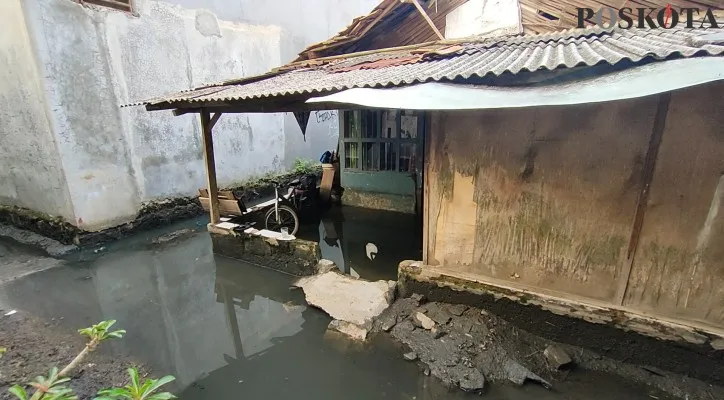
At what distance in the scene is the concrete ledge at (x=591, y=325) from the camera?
10.4ft

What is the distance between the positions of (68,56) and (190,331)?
6.02 m

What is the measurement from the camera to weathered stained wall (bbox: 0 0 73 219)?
608 centimetres

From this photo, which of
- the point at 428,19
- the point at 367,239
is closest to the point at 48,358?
the point at 367,239

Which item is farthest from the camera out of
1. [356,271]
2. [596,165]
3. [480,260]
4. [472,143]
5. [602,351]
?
[356,271]

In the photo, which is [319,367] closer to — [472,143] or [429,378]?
[429,378]

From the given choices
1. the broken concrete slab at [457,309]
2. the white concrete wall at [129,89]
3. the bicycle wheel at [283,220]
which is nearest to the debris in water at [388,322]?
the broken concrete slab at [457,309]

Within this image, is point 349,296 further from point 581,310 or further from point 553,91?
point 553,91

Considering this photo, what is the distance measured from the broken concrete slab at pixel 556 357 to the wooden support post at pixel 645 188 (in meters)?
0.81

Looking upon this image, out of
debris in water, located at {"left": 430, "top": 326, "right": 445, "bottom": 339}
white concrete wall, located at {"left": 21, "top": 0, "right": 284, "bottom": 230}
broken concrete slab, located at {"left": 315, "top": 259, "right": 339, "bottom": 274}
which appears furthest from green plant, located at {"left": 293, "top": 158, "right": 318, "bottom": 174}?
debris in water, located at {"left": 430, "top": 326, "right": 445, "bottom": 339}

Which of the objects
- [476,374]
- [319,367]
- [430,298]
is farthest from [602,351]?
[319,367]

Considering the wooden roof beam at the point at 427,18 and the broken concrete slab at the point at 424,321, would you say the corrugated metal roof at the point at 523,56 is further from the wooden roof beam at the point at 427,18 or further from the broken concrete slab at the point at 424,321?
the broken concrete slab at the point at 424,321

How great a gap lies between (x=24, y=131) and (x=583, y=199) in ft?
32.9

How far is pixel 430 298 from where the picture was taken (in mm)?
4383

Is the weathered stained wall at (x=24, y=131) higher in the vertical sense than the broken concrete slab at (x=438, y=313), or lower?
higher
